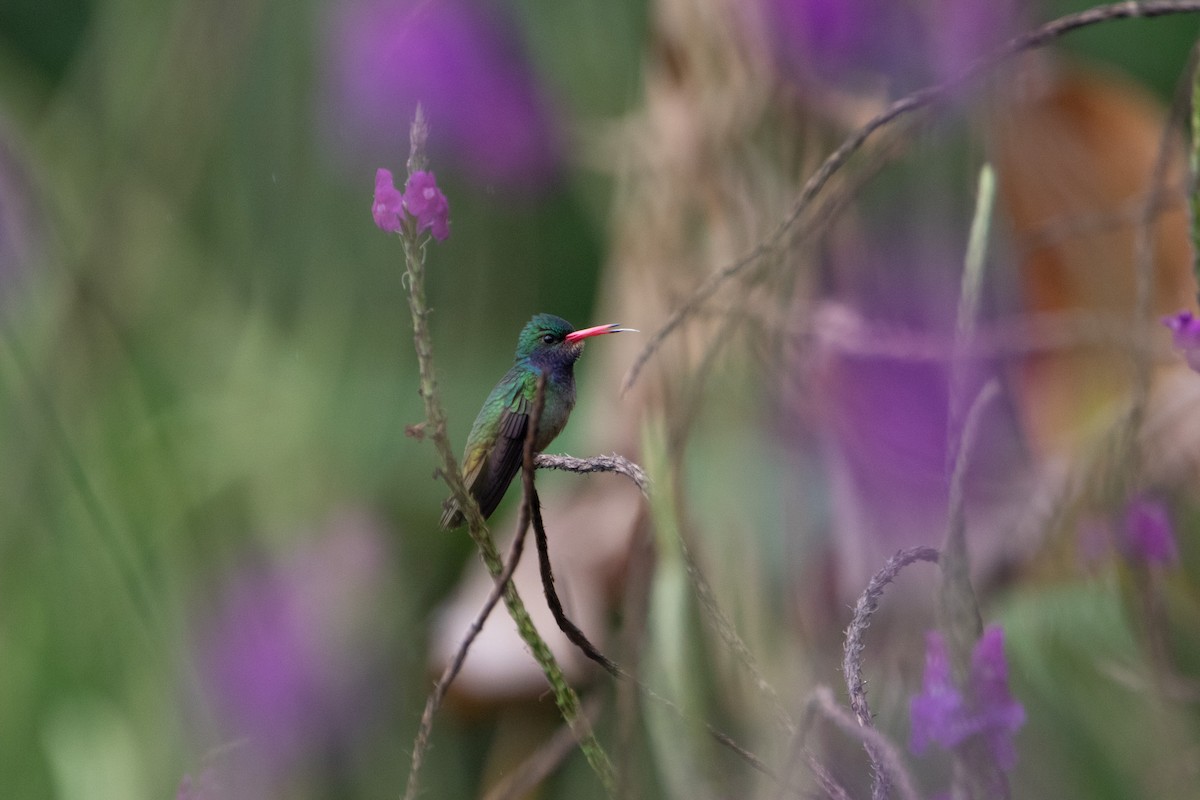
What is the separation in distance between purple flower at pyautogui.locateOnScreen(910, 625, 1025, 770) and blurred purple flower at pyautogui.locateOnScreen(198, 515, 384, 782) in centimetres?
45

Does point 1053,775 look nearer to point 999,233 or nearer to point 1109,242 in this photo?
point 999,233

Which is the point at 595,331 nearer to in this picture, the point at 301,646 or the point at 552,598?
the point at 552,598

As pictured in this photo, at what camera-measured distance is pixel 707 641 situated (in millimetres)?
436

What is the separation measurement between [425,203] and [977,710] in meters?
0.10

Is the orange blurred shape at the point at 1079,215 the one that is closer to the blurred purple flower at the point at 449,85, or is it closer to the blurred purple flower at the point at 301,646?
the blurred purple flower at the point at 449,85

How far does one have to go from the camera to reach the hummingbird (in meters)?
0.17

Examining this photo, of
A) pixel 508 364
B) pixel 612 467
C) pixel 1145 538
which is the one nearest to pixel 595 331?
pixel 612 467

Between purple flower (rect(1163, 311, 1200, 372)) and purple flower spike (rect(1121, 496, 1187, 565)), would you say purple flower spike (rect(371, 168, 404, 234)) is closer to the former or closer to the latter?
purple flower (rect(1163, 311, 1200, 372))

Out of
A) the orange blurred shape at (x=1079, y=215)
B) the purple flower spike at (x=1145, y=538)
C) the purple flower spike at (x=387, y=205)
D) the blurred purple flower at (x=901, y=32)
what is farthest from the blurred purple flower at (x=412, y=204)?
the orange blurred shape at (x=1079, y=215)

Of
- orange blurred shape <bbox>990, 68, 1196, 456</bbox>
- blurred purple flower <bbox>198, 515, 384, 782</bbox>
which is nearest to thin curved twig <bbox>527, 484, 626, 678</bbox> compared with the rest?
blurred purple flower <bbox>198, 515, 384, 782</bbox>

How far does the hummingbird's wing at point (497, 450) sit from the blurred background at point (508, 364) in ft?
0.49

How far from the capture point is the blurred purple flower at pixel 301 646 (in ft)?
1.88

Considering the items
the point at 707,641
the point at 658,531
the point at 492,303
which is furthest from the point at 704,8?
the point at 658,531

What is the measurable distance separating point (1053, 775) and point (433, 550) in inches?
15.2
